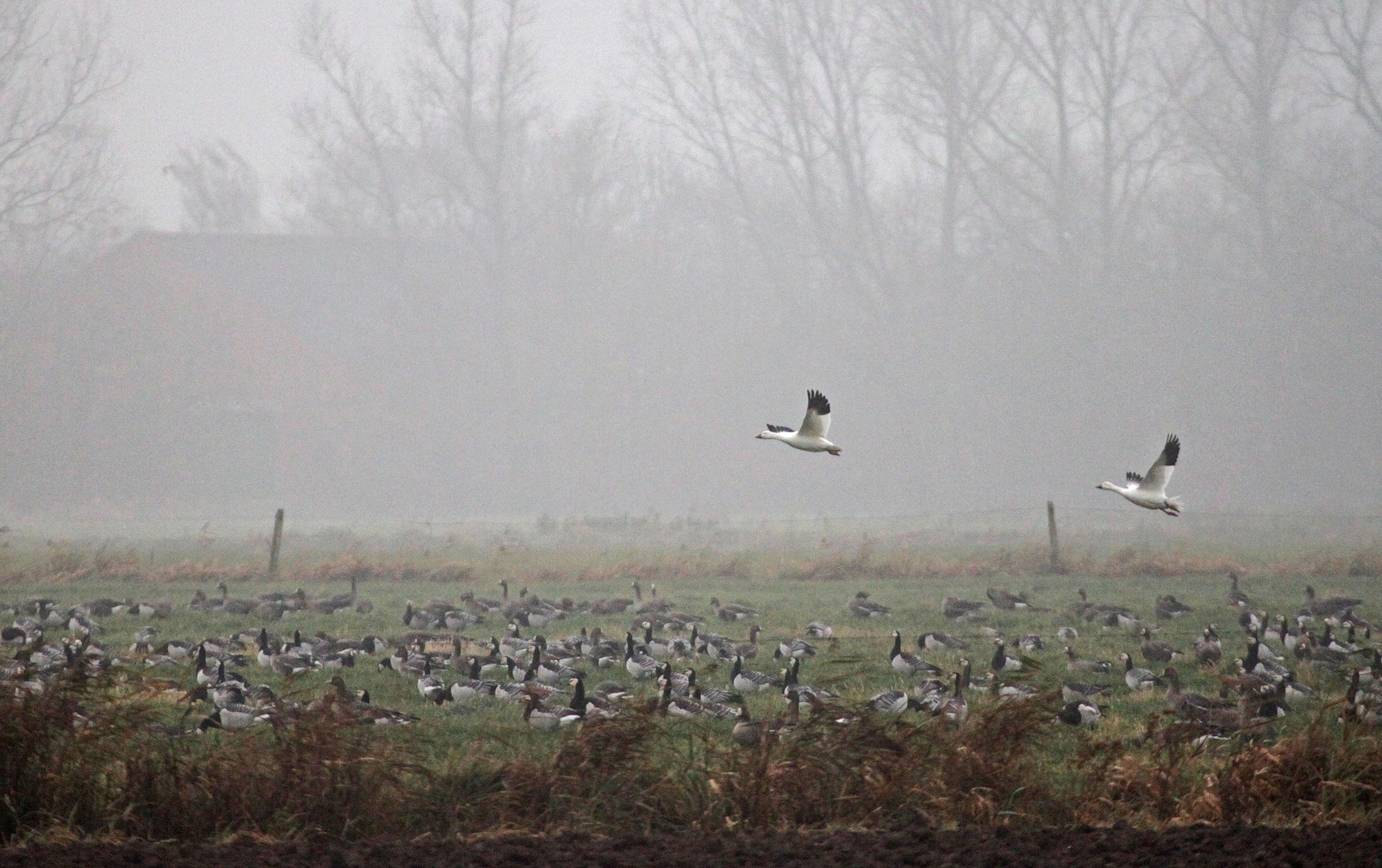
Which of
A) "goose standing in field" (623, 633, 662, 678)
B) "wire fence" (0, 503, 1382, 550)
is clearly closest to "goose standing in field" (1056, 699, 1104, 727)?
"goose standing in field" (623, 633, 662, 678)

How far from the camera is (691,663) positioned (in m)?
16.6

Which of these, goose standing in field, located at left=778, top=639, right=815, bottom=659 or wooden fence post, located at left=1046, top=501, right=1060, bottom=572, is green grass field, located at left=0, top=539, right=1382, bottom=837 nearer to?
goose standing in field, located at left=778, top=639, right=815, bottom=659

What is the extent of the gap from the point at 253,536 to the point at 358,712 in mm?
28906

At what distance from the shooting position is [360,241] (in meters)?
77.6

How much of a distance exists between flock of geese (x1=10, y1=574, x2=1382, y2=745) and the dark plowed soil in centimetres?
151

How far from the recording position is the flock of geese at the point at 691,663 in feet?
37.6

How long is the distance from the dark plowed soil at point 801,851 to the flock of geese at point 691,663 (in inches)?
59.5

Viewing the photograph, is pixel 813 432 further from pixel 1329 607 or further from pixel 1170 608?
pixel 1329 607

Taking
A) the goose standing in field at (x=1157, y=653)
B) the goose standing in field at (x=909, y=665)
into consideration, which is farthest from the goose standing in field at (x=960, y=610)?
the goose standing in field at (x=909, y=665)

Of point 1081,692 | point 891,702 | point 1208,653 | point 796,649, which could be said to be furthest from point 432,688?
point 1208,653

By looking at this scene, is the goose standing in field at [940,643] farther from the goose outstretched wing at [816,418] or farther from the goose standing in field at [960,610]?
the goose outstretched wing at [816,418]

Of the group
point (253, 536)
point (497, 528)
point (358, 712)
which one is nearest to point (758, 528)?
point (497, 528)

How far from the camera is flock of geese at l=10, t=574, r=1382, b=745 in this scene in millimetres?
11445

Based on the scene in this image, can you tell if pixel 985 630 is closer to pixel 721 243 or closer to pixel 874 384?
pixel 874 384
